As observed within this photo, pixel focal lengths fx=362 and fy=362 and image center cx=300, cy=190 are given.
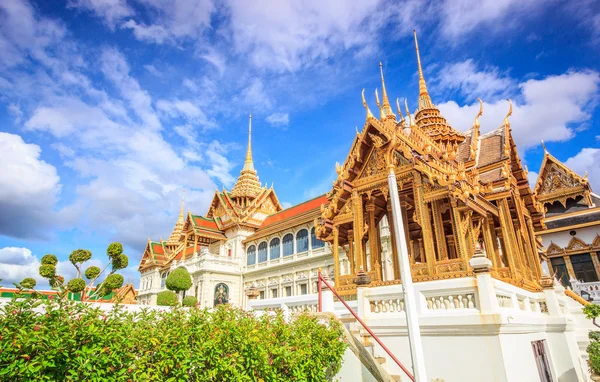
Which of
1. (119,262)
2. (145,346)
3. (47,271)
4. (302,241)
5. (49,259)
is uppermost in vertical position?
(302,241)

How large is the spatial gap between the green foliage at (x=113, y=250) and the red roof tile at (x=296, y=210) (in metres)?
15.5

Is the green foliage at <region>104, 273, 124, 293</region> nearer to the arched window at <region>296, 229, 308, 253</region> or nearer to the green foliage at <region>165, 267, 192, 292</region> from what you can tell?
the green foliage at <region>165, 267, 192, 292</region>

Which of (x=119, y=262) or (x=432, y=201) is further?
(x=119, y=262)

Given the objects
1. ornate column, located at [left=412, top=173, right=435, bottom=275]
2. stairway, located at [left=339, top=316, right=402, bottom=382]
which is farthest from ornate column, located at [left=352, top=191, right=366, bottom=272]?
stairway, located at [left=339, top=316, right=402, bottom=382]

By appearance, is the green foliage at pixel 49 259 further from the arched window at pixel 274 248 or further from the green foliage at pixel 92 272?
the arched window at pixel 274 248

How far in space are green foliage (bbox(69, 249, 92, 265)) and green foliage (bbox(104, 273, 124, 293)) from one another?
86.4 inches

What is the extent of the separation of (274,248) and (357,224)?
85.0ft

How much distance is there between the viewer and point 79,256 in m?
22.4

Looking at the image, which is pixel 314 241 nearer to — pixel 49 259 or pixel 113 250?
pixel 113 250

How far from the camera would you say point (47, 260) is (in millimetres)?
20547

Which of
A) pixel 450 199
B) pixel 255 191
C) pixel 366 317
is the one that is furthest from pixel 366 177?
pixel 255 191

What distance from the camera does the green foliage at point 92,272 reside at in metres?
22.1

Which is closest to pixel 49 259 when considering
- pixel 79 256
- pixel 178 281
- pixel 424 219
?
pixel 79 256

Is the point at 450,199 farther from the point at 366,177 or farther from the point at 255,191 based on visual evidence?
the point at 255,191
